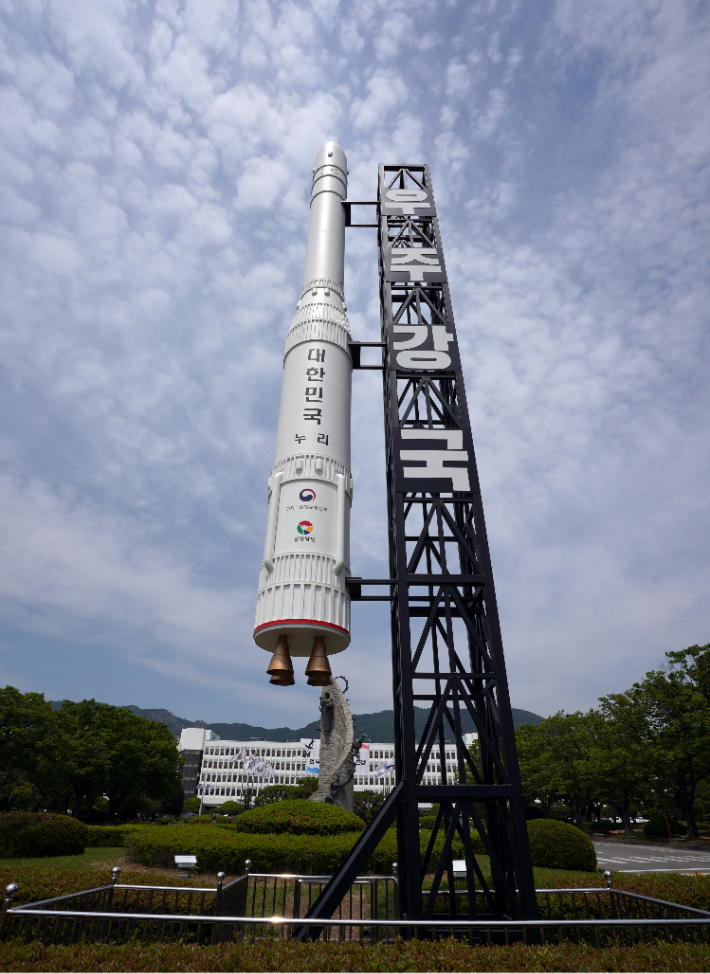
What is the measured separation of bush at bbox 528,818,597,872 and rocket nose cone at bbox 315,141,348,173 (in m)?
23.5

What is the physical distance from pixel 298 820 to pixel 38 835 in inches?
353

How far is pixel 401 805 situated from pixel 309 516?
5.51m

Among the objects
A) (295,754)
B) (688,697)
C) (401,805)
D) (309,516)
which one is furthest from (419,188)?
(295,754)

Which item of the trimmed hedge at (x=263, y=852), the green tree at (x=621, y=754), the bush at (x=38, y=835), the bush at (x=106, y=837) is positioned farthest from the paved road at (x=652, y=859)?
the bush at (x=106, y=837)

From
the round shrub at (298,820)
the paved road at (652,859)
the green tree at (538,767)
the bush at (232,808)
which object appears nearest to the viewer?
the round shrub at (298,820)

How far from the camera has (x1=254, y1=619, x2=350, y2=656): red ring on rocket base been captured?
10822 millimetres

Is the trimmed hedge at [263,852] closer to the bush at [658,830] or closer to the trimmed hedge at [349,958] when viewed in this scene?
the trimmed hedge at [349,958]

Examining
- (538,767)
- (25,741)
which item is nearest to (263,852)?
(25,741)

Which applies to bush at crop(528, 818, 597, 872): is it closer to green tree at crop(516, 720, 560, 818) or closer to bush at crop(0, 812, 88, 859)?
bush at crop(0, 812, 88, 859)

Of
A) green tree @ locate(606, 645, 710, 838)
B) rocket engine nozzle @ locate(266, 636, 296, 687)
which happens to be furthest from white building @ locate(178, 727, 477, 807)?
rocket engine nozzle @ locate(266, 636, 296, 687)

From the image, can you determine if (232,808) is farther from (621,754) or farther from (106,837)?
(621,754)

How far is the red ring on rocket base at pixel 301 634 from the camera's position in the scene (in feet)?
35.5

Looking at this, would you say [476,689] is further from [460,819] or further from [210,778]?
[210,778]

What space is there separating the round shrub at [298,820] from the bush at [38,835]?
232 inches
